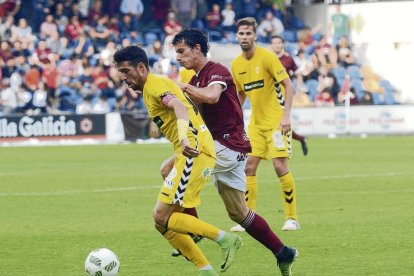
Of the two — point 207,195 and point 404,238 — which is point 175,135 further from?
point 207,195

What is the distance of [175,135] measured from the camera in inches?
340

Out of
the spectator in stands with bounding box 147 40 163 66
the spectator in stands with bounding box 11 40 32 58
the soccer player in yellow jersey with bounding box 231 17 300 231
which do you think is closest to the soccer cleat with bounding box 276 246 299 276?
the soccer player in yellow jersey with bounding box 231 17 300 231

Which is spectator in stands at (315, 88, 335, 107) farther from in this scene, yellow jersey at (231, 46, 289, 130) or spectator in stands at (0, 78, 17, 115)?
yellow jersey at (231, 46, 289, 130)

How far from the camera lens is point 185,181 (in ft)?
27.9

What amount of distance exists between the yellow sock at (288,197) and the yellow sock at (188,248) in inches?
→ 155

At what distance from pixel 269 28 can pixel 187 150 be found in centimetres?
3145

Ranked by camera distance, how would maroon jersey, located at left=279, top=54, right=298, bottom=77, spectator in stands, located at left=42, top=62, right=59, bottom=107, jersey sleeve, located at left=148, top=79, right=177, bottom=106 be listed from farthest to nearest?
1. spectator in stands, located at left=42, top=62, right=59, bottom=107
2. maroon jersey, located at left=279, top=54, right=298, bottom=77
3. jersey sleeve, located at left=148, top=79, right=177, bottom=106

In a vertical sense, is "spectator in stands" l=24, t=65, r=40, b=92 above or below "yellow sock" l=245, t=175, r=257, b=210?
below

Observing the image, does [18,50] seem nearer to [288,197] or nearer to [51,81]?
[51,81]

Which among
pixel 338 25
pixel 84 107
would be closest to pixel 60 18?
pixel 84 107

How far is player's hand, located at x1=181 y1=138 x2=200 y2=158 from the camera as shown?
317 inches

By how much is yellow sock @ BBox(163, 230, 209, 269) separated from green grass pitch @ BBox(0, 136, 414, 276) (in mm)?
735

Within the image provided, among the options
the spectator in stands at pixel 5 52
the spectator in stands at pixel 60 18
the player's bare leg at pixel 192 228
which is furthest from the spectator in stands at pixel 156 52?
the player's bare leg at pixel 192 228

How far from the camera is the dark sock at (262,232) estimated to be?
9072mm
